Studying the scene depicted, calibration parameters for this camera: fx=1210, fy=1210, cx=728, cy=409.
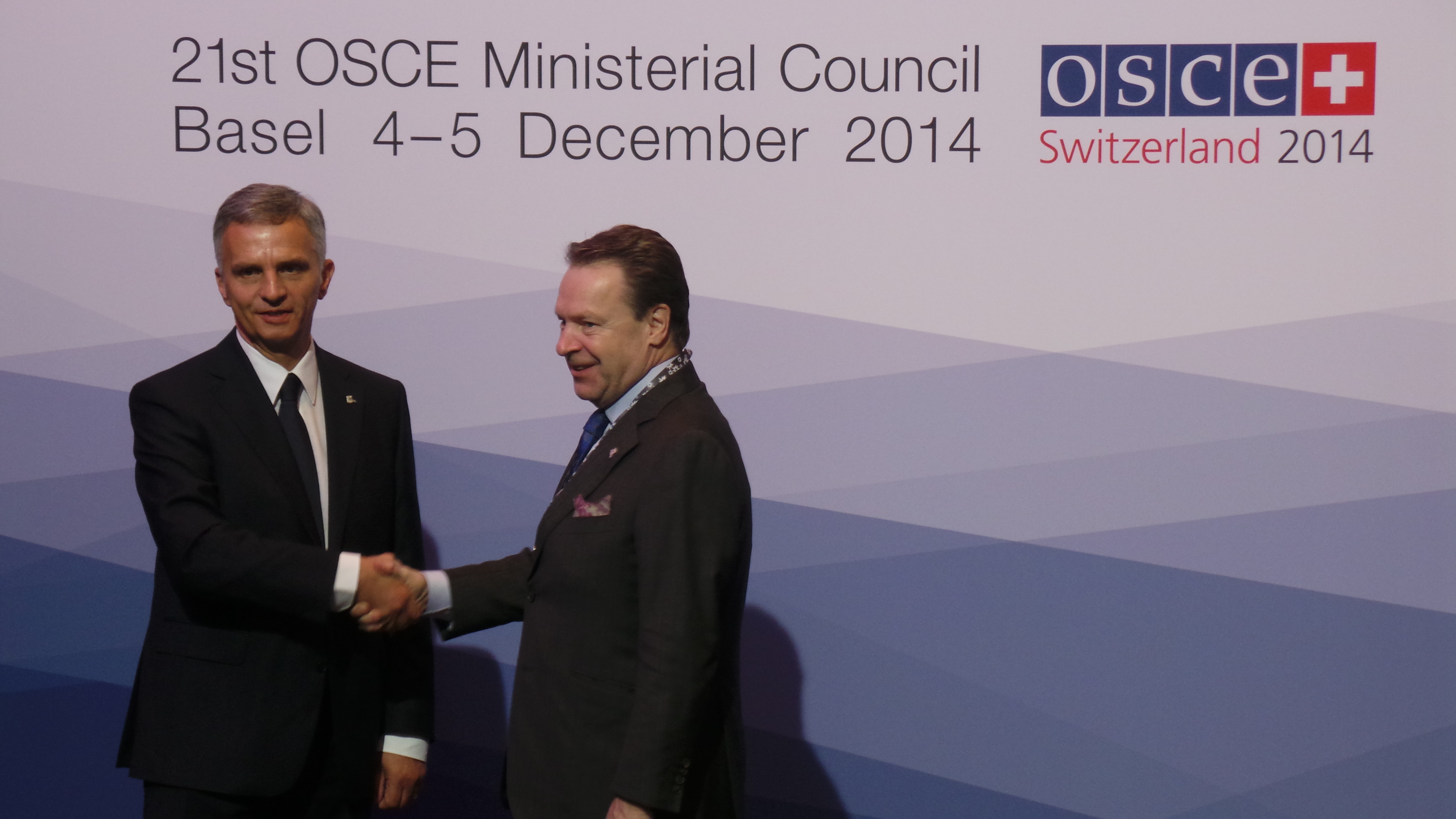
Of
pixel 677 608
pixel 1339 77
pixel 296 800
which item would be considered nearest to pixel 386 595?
pixel 296 800

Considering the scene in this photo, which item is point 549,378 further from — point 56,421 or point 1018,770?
point 1018,770

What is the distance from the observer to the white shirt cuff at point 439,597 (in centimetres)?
250

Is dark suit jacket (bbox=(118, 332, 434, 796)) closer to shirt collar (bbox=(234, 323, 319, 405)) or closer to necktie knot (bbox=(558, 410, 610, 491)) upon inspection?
shirt collar (bbox=(234, 323, 319, 405))

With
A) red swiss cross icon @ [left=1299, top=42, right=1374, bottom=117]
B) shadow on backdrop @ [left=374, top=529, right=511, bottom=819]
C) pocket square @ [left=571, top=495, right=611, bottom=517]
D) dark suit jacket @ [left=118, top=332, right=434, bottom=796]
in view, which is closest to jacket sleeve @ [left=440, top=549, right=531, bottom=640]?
dark suit jacket @ [left=118, top=332, right=434, bottom=796]

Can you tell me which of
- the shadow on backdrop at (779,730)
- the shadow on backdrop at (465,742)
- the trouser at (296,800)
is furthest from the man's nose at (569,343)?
the shadow on backdrop at (465,742)

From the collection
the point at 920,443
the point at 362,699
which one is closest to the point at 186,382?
the point at 362,699

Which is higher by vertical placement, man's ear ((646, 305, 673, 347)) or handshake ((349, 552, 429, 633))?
man's ear ((646, 305, 673, 347))

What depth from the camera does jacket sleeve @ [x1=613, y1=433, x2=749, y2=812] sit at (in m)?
1.97

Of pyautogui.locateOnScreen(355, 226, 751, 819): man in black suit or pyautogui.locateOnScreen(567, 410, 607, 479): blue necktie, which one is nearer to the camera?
pyautogui.locateOnScreen(355, 226, 751, 819): man in black suit

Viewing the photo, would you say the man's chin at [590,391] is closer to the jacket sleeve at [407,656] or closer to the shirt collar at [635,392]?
the shirt collar at [635,392]

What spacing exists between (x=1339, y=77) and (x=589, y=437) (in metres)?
2.20

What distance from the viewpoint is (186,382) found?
236 centimetres

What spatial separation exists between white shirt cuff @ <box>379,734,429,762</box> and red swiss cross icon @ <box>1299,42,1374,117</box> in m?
2.69

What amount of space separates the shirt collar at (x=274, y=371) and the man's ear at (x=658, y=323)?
757 mm
